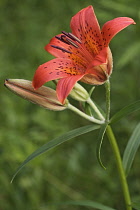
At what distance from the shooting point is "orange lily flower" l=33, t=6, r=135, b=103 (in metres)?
0.92

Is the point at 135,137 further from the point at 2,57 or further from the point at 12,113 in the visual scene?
the point at 2,57

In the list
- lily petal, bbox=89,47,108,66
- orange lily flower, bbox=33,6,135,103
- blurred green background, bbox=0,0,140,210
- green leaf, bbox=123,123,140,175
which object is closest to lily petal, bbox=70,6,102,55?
orange lily flower, bbox=33,6,135,103

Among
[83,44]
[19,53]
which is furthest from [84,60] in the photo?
[19,53]

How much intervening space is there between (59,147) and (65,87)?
105cm

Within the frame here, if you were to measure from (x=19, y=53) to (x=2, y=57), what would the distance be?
353mm

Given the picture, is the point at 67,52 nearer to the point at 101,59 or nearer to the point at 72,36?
the point at 72,36

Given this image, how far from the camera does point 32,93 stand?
3.25ft

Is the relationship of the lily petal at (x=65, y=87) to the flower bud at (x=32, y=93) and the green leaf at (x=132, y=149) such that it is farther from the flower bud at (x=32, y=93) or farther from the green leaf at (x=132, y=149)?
the green leaf at (x=132, y=149)

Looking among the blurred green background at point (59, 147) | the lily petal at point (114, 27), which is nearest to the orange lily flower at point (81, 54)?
the lily petal at point (114, 27)

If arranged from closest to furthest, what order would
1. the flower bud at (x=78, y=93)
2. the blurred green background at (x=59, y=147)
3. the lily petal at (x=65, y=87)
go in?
1. the lily petal at (x=65, y=87)
2. the flower bud at (x=78, y=93)
3. the blurred green background at (x=59, y=147)

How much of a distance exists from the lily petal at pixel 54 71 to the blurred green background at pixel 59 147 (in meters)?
0.62

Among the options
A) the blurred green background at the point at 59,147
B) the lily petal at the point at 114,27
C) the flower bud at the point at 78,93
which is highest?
the lily petal at the point at 114,27

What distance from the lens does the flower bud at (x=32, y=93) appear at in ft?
3.18

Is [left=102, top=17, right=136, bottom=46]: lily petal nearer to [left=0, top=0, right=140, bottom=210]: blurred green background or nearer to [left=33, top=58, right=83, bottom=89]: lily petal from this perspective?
[left=33, top=58, right=83, bottom=89]: lily petal
